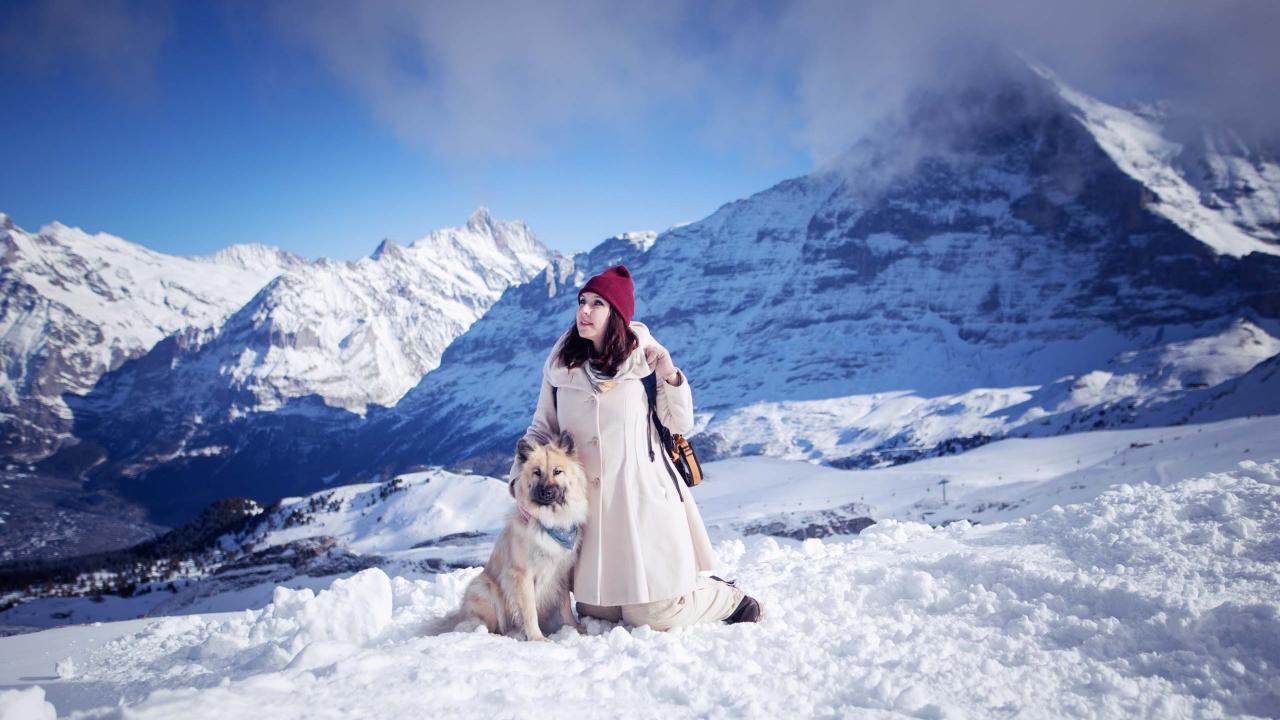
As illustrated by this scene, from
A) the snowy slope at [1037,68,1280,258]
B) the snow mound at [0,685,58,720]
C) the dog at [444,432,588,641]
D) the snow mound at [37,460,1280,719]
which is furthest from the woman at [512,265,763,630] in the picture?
the snowy slope at [1037,68,1280,258]

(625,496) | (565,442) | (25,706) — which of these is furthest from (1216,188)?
(25,706)

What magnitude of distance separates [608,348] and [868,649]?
2.77m

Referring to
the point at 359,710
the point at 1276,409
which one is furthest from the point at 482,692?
the point at 1276,409

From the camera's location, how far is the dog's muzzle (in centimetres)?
474

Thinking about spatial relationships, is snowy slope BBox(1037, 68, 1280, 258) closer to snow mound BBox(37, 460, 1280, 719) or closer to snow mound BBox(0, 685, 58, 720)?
snow mound BBox(37, 460, 1280, 719)

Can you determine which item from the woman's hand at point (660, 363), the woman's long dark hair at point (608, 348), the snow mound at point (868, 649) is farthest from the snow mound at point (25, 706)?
the woman's hand at point (660, 363)

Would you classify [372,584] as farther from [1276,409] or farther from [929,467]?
[1276,409]

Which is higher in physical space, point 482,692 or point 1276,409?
point 482,692

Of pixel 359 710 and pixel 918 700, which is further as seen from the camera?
pixel 918 700

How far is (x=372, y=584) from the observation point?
690 centimetres

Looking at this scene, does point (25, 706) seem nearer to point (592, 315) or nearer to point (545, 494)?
point (545, 494)

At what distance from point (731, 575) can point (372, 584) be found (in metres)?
3.96

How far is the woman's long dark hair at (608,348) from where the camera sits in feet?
16.7

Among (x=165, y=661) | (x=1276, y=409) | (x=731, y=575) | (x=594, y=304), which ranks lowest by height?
(x=1276, y=409)
